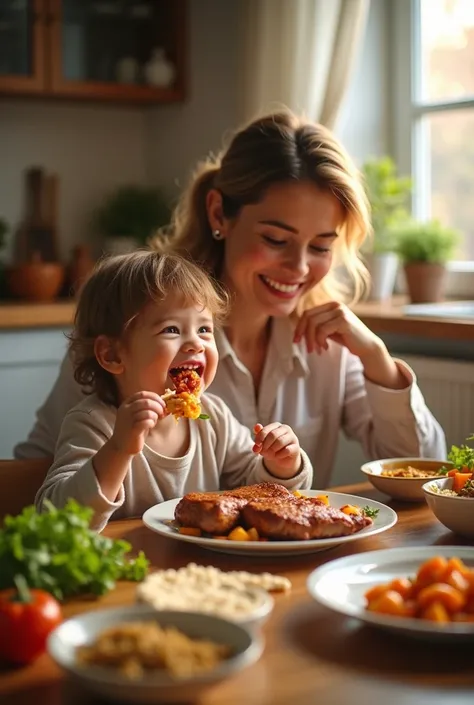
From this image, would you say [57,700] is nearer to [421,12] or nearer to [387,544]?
[387,544]

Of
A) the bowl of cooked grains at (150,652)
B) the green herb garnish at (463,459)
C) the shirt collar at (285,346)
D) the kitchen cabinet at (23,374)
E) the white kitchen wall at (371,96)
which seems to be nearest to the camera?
the bowl of cooked grains at (150,652)

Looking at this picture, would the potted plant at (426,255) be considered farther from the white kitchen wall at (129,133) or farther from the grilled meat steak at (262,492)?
the grilled meat steak at (262,492)

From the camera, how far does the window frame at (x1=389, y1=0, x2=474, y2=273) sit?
3.81m

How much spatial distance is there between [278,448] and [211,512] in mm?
318

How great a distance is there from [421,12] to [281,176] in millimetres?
1823

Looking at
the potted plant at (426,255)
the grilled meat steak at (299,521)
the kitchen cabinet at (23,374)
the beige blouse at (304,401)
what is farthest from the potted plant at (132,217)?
the grilled meat steak at (299,521)

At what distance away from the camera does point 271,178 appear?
89.1 inches

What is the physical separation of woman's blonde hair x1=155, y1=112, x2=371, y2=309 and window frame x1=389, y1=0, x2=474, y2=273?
147 centimetres

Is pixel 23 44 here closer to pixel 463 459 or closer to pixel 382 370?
pixel 382 370

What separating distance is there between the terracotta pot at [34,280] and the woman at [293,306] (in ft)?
5.50

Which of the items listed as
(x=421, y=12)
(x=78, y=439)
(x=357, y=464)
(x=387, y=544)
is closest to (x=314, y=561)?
(x=387, y=544)

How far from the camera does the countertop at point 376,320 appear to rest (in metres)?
2.96

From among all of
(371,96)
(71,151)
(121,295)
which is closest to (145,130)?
(71,151)

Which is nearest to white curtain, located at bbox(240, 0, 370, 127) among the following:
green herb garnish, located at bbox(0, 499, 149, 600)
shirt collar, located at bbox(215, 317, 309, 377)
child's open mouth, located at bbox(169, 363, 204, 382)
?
shirt collar, located at bbox(215, 317, 309, 377)
